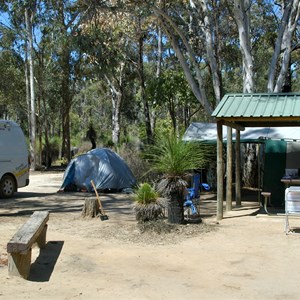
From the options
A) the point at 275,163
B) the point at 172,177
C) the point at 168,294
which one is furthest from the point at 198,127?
the point at 168,294

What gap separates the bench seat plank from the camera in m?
5.54

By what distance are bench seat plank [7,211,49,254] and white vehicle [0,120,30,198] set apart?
6.86 meters

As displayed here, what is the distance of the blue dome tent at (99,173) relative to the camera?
52.9 ft

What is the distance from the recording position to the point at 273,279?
6000 millimetres

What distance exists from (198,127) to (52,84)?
55.4 ft

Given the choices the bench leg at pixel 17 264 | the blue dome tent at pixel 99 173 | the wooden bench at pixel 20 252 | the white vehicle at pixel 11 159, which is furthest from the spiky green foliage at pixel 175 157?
the blue dome tent at pixel 99 173

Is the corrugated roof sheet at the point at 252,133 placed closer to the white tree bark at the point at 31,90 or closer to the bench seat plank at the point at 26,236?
the bench seat plank at the point at 26,236

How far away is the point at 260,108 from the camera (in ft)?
33.0

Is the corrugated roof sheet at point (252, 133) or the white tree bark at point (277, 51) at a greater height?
the white tree bark at point (277, 51)

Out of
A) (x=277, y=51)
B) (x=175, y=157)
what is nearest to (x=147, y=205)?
(x=175, y=157)

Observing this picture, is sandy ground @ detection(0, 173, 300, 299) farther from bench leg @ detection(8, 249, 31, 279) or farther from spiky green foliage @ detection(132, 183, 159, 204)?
spiky green foliage @ detection(132, 183, 159, 204)

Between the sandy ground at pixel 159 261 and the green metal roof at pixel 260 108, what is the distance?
2.19 m

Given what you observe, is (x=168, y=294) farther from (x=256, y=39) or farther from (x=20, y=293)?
(x=256, y=39)

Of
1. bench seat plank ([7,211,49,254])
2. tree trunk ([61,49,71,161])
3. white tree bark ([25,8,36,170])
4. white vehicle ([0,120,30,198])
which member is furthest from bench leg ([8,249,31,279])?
tree trunk ([61,49,71,161])
